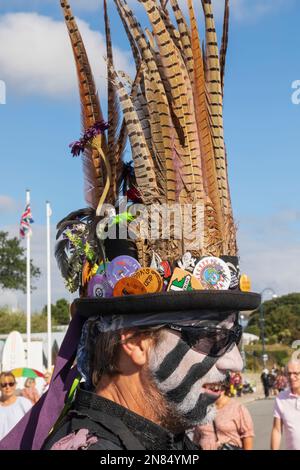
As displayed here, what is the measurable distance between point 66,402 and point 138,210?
699mm

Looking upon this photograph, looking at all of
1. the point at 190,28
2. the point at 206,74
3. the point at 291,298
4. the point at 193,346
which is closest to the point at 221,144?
the point at 206,74

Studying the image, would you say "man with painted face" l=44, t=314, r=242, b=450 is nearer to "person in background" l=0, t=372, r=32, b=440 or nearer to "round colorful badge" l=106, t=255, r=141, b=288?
"round colorful badge" l=106, t=255, r=141, b=288

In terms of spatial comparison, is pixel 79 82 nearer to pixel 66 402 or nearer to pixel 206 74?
pixel 206 74

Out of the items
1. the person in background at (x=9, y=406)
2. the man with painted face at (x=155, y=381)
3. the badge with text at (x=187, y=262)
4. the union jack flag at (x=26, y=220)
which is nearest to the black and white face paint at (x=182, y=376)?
the man with painted face at (x=155, y=381)

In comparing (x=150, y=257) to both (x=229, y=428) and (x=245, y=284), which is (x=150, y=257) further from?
(x=229, y=428)

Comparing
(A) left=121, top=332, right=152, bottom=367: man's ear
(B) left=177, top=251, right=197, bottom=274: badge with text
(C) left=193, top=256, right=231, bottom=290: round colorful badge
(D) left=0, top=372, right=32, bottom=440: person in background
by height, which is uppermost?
(B) left=177, top=251, right=197, bottom=274: badge with text

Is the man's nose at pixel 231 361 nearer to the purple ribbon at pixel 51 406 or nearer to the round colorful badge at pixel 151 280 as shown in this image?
the round colorful badge at pixel 151 280

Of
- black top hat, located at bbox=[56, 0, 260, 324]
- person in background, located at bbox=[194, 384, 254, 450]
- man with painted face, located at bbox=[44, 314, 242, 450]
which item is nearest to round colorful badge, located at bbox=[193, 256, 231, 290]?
black top hat, located at bbox=[56, 0, 260, 324]

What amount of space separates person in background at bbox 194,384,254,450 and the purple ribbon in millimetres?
4353

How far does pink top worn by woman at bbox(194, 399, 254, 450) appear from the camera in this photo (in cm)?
699

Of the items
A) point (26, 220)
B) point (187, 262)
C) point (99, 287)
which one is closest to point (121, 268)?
point (99, 287)

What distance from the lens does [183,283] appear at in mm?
2543

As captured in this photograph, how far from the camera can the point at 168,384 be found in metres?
2.46

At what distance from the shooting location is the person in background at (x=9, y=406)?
815 centimetres
